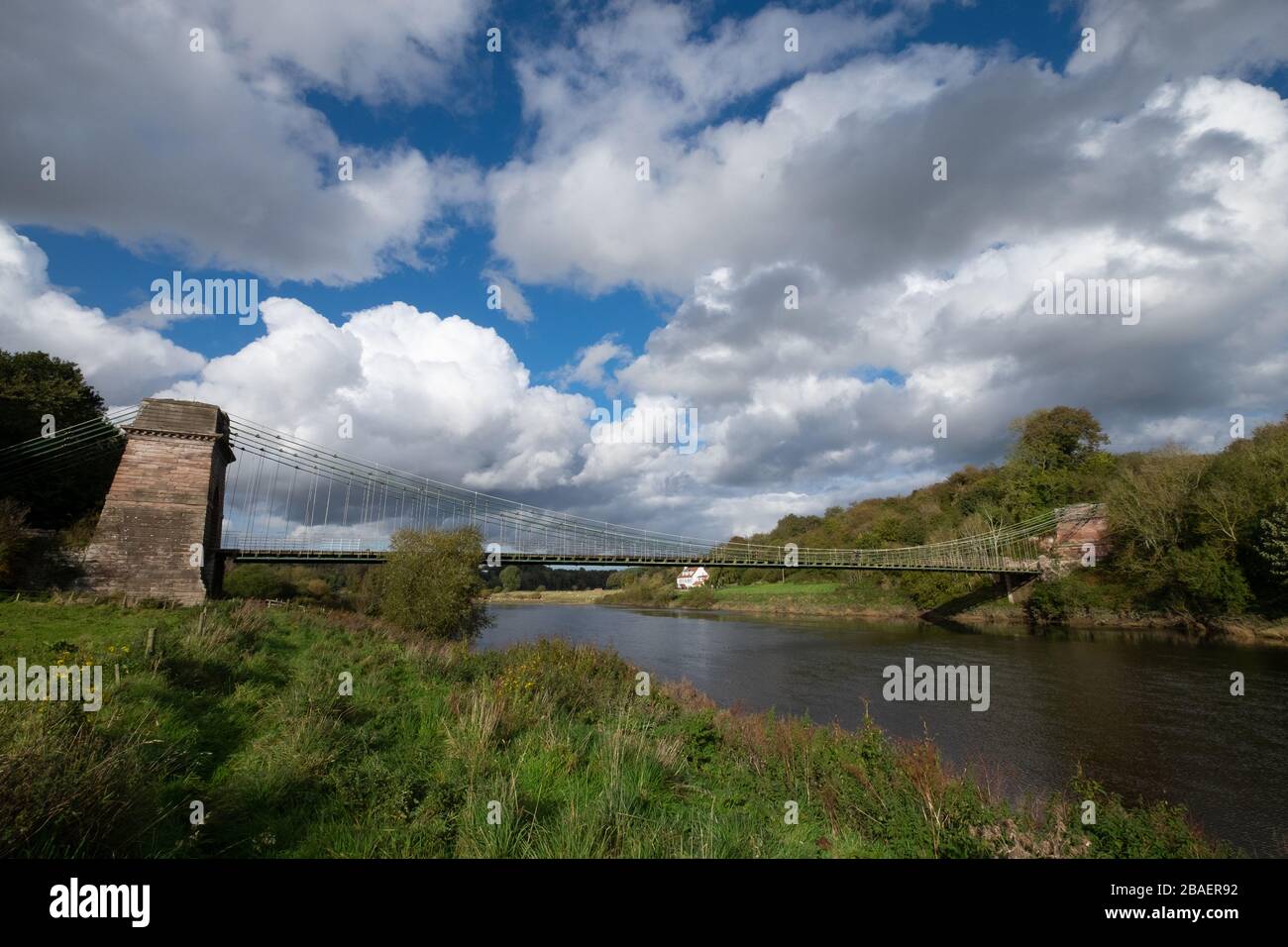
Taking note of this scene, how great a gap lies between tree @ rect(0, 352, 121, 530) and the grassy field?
55.7 feet

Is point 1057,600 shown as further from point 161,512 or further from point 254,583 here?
point 161,512

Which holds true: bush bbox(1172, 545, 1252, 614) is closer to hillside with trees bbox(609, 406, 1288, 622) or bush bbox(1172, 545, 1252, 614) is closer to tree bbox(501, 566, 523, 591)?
hillside with trees bbox(609, 406, 1288, 622)

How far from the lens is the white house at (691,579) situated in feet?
306

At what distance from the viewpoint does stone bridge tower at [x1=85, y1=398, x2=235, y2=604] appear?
2152 centimetres

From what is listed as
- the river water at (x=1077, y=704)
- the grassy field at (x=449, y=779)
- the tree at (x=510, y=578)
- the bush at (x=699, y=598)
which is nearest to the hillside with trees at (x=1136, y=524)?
the river water at (x=1077, y=704)

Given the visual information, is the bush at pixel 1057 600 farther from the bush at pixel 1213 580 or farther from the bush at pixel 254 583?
the bush at pixel 254 583

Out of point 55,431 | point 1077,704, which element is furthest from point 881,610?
point 55,431

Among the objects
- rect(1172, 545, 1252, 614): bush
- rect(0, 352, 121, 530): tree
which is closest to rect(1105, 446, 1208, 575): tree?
rect(1172, 545, 1252, 614): bush
